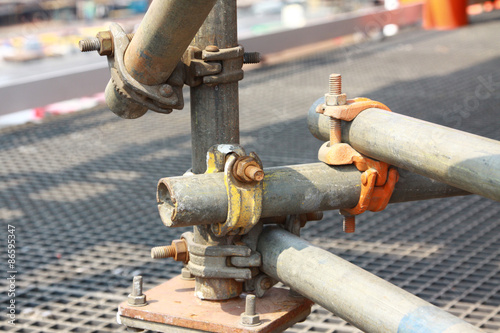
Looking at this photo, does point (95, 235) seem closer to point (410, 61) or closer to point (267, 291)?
point (267, 291)

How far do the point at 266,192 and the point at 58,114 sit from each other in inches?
141

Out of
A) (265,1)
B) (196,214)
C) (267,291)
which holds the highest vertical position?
(265,1)

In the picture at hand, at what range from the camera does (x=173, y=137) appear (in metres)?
4.07

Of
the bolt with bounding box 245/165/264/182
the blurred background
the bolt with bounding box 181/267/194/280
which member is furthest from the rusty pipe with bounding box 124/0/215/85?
the blurred background

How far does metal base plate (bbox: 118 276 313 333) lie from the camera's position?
1300 mm

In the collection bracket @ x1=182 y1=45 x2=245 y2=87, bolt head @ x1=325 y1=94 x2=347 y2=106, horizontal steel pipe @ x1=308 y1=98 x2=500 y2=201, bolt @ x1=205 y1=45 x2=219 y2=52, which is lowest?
horizontal steel pipe @ x1=308 y1=98 x2=500 y2=201

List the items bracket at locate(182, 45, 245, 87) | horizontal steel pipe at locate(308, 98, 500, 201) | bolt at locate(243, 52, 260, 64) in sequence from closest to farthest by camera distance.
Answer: horizontal steel pipe at locate(308, 98, 500, 201) < bracket at locate(182, 45, 245, 87) < bolt at locate(243, 52, 260, 64)

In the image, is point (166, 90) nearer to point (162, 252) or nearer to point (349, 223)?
point (162, 252)

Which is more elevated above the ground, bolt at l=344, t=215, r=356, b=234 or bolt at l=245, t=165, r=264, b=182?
bolt at l=245, t=165, r=264, b=182

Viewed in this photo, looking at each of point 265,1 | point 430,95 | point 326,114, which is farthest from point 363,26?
point 265,1

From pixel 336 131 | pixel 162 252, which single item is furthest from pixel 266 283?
pixel 336 131

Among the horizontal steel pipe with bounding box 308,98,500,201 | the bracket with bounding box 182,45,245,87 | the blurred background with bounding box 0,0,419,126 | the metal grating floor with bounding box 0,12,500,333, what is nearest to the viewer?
the horizontal steel pipe with bounding box 308,98,500,201

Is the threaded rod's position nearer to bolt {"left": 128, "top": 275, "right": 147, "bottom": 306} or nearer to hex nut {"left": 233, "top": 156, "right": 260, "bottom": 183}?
bolt {"left": 128, "top": 275, "right": 147, "bottom": 306}

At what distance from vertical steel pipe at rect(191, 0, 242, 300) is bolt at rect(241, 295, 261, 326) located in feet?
0.42
